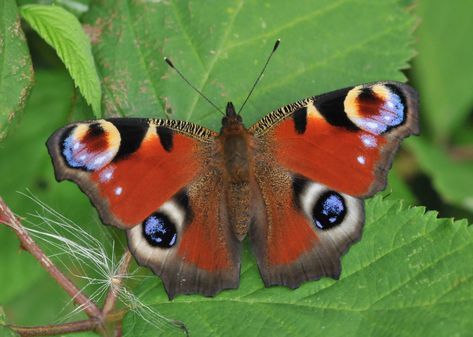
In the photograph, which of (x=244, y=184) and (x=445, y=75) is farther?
(x=445, y=75)

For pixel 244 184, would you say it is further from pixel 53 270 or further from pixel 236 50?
pixel 53 270

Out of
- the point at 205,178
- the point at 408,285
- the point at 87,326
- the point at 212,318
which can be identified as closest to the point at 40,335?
the point at 87,326

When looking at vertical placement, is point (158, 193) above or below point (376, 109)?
below

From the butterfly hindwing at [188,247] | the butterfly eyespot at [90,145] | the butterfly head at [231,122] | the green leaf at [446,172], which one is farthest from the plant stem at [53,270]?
the green leaf at [446,172]

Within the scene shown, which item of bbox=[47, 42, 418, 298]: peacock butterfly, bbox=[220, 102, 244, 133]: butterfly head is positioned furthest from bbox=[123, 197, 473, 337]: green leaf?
bbox=[220, 102, 244, 133]: butterfly head

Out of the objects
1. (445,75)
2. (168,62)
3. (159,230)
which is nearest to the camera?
(159,230)

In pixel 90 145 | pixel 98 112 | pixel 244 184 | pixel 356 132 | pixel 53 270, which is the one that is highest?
pixel 356 132

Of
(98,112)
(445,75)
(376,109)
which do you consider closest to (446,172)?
(445,75)

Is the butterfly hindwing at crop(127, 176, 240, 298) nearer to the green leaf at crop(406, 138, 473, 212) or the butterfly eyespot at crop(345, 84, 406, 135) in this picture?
the butterfly eyespot at crop(345, 84, 406, 135)

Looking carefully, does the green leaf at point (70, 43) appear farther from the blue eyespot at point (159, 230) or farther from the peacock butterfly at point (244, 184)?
the blue eyespot at point (159, 230)
